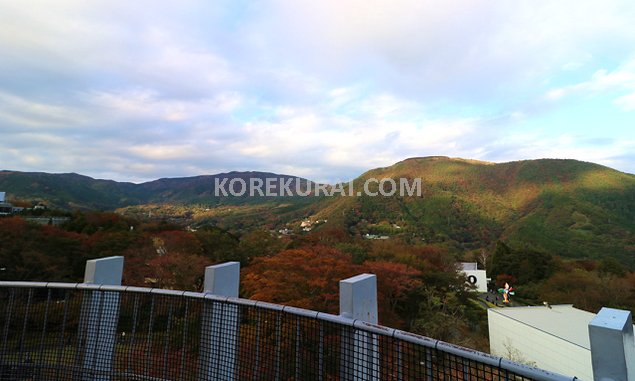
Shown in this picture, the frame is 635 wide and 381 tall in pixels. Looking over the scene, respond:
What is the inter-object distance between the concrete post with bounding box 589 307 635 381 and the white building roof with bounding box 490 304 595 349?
14.7 metres

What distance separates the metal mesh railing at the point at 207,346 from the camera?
194cm

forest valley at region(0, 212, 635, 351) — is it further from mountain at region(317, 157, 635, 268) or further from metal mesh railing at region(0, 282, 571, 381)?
mountain at region(317, 157, 635, 268)

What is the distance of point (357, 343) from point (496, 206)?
8387 centimetres

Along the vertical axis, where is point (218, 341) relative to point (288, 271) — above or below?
above

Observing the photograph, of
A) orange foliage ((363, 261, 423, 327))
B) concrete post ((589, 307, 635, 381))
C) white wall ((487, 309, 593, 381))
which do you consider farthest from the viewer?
orange foliage ((363, 261, 423, 327))

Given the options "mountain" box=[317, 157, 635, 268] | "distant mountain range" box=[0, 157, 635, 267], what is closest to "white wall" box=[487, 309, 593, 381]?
"mountain" box=[317, 157, 635, 268]

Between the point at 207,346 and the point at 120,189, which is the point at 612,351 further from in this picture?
the point at 120,189

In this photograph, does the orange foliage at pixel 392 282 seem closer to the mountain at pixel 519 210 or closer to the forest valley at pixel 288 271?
the forest valley at pixel 288 271

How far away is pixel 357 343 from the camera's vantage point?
1.98 metres

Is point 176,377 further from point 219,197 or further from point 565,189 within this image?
point 219,197

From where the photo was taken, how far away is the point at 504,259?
39094 millimetres

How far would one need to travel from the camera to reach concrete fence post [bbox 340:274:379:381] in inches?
76.0

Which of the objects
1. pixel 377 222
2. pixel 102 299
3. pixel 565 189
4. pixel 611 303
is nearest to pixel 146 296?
pixel 102 299

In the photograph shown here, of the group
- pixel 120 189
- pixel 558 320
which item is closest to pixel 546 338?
pixel 558 320
